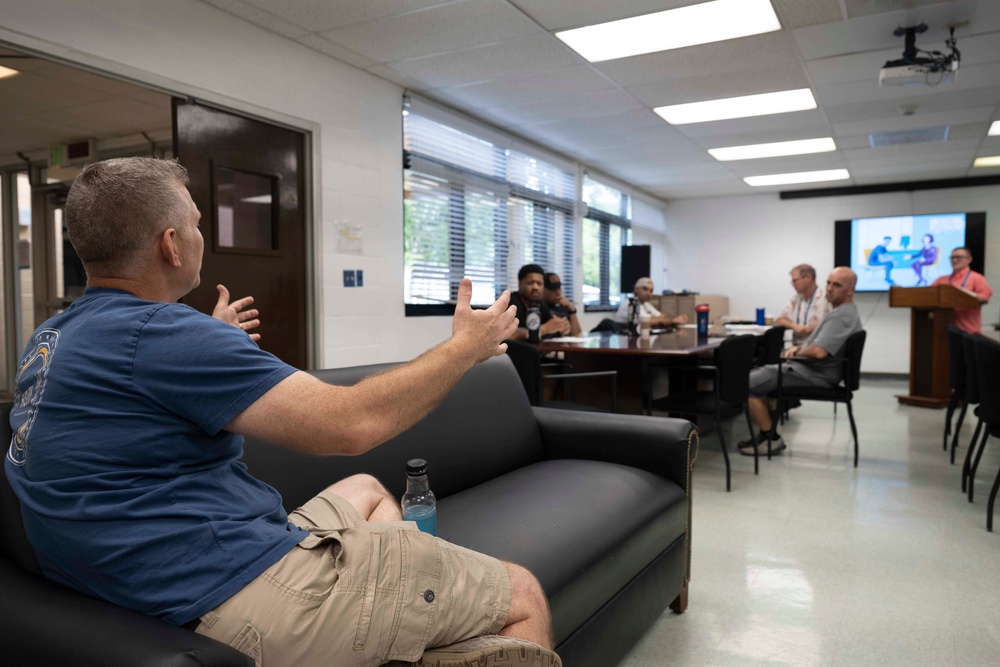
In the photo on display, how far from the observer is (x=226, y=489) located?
3.77 ft

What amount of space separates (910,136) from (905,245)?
9.65 feet

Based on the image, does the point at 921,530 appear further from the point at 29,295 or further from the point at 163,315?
the point at 29,295

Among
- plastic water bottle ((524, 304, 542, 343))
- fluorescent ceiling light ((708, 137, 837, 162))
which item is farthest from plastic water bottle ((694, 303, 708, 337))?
fluorescent ceiling light ((708, 137, 837, 162))

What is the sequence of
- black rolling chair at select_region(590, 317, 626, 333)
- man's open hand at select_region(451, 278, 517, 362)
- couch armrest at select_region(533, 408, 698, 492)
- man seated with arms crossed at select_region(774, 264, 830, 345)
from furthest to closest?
black rolling chair at select_region(590, 317, 626, 333)
man seated with arms crossed at select_region(774, 264, 830, 345)
couch armrest at select_region(533, 408, 698, 492)
man's open hand at select_region(451, 278, 517, 362)

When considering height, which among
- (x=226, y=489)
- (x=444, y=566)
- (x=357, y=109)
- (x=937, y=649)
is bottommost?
(x=937, y=649)

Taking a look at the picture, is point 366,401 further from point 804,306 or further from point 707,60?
point 804,306

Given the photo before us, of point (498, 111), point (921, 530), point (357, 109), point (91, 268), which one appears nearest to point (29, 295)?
point (357, 109)

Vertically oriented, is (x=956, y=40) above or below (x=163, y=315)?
above

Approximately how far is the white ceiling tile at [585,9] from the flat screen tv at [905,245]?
22.9 ft

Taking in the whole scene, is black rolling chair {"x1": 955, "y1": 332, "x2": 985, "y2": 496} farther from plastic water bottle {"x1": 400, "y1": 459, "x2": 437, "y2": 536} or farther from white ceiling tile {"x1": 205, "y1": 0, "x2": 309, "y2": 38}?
white ceiling tile {"x1": 205, "y1": 0, "x2": 309, "y2": 38}

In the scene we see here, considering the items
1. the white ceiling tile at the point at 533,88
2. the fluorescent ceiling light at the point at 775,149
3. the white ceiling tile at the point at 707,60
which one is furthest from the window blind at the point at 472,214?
the fluorescent ceiling light at the point at 775,149

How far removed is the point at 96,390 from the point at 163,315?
146 millimetres

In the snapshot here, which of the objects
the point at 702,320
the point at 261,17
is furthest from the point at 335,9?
the point at 702,320

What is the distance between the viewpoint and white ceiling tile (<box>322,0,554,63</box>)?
384cm
